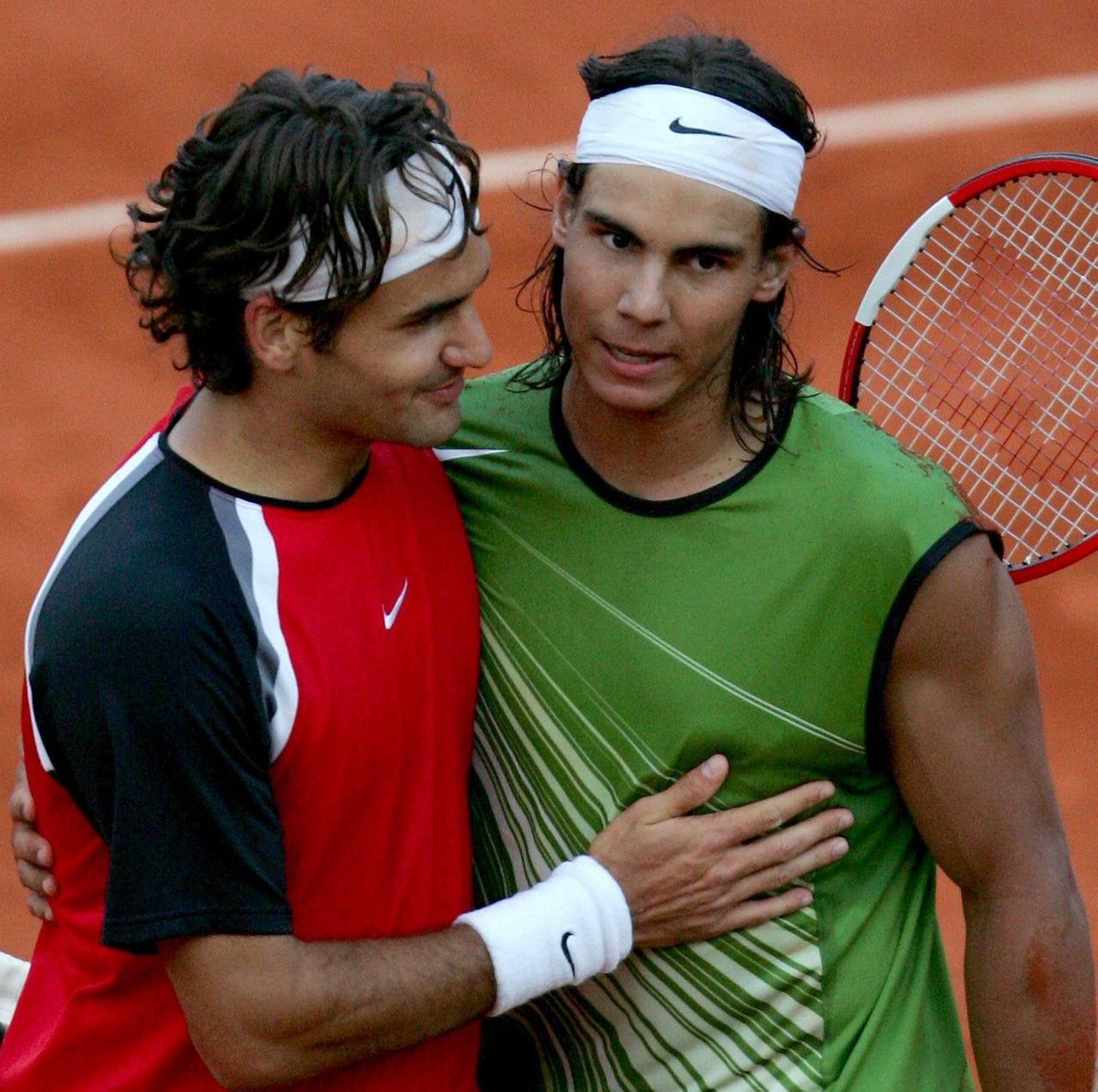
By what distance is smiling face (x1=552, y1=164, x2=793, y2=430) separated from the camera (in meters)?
3.30

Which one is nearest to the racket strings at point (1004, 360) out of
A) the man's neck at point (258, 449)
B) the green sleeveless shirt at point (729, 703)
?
→ the green sleeveless shirt at point (729, 703)

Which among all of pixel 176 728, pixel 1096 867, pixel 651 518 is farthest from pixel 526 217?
pixel 176 728

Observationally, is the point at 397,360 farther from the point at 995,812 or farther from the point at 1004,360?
the point at 1004,360

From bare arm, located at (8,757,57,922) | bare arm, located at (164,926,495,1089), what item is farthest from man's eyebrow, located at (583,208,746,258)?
bare arm, located at (8,757,57,922)

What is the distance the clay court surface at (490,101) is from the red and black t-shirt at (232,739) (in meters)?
4.70

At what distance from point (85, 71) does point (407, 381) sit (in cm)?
657

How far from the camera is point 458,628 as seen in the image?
134 inches

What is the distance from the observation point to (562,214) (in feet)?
11.7

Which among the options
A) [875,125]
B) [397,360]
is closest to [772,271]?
[397,360]

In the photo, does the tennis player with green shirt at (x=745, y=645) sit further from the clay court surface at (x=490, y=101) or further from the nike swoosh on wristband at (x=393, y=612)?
the clay court surface at (x=490, y=101)

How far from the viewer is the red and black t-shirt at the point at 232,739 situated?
9.53 feet

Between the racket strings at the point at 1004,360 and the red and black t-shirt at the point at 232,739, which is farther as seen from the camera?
the racket strings at the point at 1004,360

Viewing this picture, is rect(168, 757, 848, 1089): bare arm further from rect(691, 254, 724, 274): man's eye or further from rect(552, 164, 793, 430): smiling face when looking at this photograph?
rect(691, 254, 724, 274): man's eye

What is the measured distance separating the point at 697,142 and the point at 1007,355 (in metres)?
3.52
